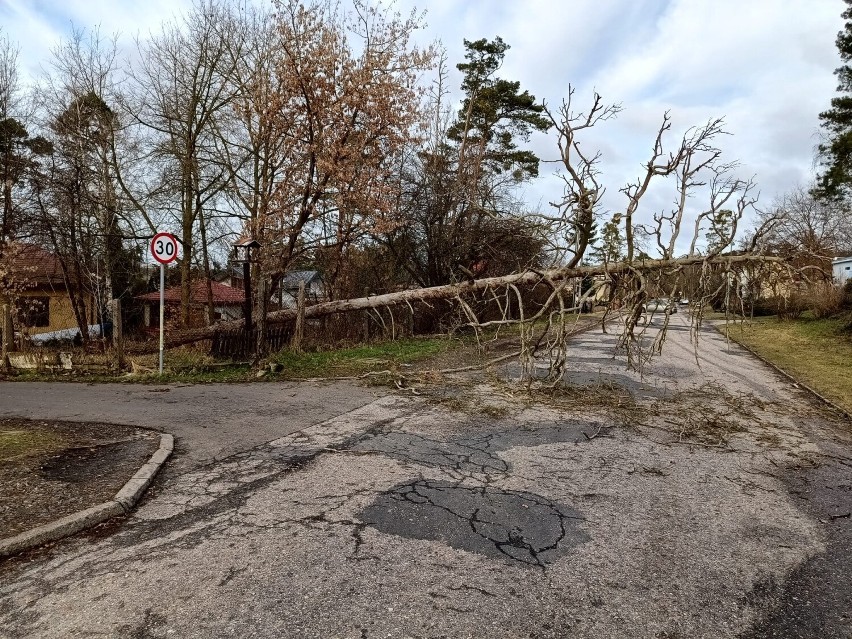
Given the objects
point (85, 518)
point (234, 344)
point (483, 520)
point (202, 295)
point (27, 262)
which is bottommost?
point (483, 520)

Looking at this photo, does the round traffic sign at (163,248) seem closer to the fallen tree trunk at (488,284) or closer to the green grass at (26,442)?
the fallen tree trunk at (488,284)

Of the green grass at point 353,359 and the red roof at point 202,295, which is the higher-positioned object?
the red roof at point 202,295

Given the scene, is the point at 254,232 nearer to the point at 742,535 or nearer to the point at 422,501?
the point at 422,501

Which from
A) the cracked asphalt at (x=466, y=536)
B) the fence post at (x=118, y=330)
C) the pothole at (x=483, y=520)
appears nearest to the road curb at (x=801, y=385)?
the cracked asphalt at (x=466, y=536)

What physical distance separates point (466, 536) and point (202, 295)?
101 ft

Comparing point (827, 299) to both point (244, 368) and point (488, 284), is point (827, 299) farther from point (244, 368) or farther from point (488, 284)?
point (244, 368)

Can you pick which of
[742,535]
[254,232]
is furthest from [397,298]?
[742,535]

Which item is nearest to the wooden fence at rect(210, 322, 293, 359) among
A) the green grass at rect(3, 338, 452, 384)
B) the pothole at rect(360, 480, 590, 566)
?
the green grass at rect(3, 338, 452, 384)

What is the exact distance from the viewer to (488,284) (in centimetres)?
1112

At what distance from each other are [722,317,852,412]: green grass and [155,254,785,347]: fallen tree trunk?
127 cm

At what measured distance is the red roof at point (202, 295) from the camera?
29.8 metres

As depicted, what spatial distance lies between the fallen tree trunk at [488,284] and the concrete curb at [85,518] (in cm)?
684

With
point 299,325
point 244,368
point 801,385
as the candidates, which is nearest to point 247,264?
point 244,368

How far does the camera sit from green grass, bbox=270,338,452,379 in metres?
10.9
